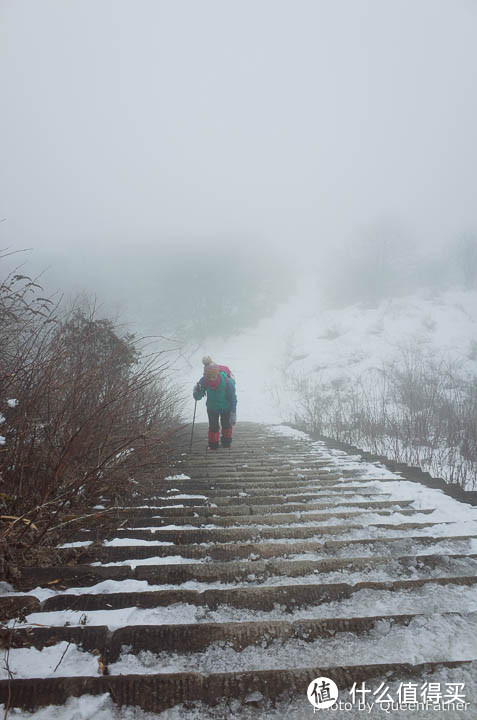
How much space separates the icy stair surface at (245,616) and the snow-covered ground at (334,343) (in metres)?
18.1

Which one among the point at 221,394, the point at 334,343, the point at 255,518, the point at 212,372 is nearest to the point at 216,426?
the point at 221,394

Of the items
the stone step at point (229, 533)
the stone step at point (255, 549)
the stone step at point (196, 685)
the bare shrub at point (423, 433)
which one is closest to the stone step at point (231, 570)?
the stone step at point (255, 549)

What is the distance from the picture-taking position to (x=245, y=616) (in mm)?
1704

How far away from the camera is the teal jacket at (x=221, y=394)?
6617 millimetres

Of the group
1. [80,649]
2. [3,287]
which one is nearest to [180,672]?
[80,649]

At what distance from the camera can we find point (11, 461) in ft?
7.80

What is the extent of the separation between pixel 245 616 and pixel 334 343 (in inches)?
1193

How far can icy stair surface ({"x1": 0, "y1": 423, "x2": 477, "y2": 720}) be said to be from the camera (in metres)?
1.26

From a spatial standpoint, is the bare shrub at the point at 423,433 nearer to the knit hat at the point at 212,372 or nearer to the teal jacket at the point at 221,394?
the teal jacket at the point at 221,394

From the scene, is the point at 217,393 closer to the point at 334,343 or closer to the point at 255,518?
the point at 255,518

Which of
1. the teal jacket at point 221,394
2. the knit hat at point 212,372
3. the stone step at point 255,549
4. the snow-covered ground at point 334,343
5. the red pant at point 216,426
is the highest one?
the snow-covered ground at point 334,343

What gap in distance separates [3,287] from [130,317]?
38.6m

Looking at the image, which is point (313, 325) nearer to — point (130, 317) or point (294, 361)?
point (294, 361)

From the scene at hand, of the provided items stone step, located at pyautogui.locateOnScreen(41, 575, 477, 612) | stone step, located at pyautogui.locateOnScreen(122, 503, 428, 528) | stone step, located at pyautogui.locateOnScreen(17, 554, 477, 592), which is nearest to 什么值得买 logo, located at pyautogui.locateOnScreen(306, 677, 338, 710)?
stone step, located at pyautogui.locateOnScreen(41, 575, 477, 612)
